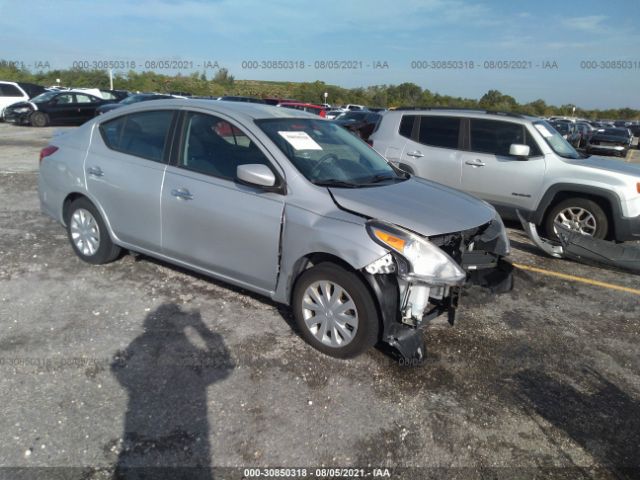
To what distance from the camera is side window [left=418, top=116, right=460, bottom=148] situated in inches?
293

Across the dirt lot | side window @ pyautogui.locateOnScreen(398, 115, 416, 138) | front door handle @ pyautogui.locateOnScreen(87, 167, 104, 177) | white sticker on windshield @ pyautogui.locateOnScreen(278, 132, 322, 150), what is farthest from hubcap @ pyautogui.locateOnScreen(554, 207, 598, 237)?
front door handle @ pyautogui.locateOnScreen(87, 167, 104, 177)

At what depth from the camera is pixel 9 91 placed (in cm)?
2144

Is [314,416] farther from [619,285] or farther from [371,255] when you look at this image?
[619,285]

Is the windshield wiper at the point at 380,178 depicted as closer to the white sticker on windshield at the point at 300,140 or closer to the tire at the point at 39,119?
the white sticker on windshield at the point at 300,140

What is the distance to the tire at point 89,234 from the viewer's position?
4.84 meters

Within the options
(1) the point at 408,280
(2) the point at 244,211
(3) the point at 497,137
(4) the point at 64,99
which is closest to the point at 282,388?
(1) the point at 408,280

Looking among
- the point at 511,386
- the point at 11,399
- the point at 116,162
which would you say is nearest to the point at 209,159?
the point at 116,162

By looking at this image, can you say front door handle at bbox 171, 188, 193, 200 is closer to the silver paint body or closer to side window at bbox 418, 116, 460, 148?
the silver paint body

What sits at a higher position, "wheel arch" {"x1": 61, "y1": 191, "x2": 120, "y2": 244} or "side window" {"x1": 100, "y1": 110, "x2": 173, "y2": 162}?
"side window" {"x1": 100, "y1": 110, "x2": 173, "y2": 162}

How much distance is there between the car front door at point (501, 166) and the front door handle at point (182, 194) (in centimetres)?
456

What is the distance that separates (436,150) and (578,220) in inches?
86.8

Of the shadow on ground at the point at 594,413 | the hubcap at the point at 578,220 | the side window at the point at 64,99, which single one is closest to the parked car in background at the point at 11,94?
the side window at the point at 64,99

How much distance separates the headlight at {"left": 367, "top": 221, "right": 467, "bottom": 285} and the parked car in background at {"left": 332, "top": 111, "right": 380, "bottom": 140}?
14032 millimetres

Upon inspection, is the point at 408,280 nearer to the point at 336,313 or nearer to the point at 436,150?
the point at 336,313
